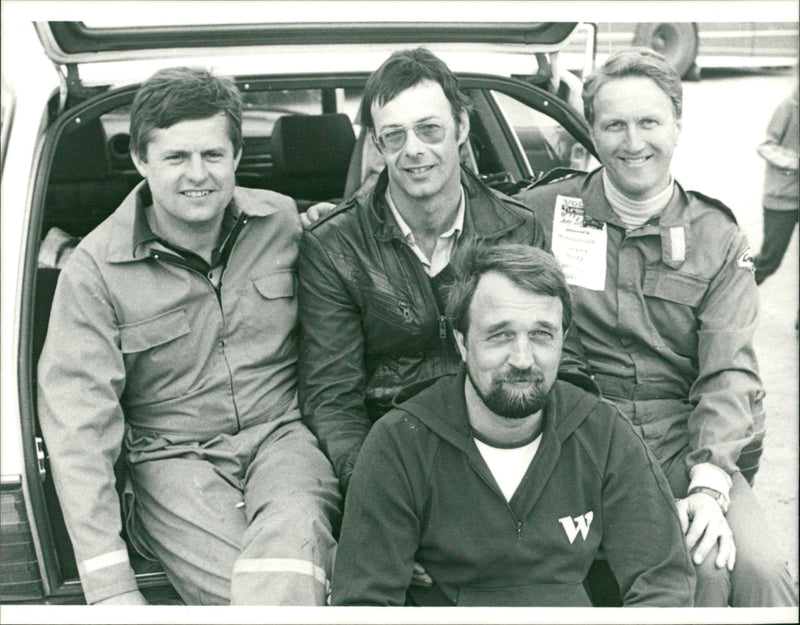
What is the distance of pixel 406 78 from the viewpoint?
2725 millimetres

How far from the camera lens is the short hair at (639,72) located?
2.86 meters

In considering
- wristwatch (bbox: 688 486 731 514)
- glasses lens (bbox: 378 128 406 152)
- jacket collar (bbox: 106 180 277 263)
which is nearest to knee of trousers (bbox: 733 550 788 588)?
wristwatch (bbox: 688 486 731 514)

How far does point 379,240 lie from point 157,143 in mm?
616

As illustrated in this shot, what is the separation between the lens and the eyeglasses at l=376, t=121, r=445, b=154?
107 inches

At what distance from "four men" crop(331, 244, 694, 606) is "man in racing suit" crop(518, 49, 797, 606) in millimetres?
432

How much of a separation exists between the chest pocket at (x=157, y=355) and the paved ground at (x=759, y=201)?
1503 mm

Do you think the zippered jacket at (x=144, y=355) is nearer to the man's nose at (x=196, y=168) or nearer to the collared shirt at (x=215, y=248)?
the collared shirt at (x=215, y=248)

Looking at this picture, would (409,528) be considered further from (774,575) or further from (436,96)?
(436,96)

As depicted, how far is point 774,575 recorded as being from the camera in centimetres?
240

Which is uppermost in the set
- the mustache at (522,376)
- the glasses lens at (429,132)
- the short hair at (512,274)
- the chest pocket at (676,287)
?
the glasses lens at (429,132)

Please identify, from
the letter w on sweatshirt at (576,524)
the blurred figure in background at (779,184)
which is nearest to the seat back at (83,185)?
the letter w on sweatshirt at (576,524)

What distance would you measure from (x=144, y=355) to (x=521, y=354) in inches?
38.1

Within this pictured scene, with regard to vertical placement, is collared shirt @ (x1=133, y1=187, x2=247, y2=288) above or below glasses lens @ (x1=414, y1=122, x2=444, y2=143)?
below

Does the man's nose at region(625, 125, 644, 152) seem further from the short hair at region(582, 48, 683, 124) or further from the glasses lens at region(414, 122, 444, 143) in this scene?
the glasses lens at region(414, 122, 444, 143)
